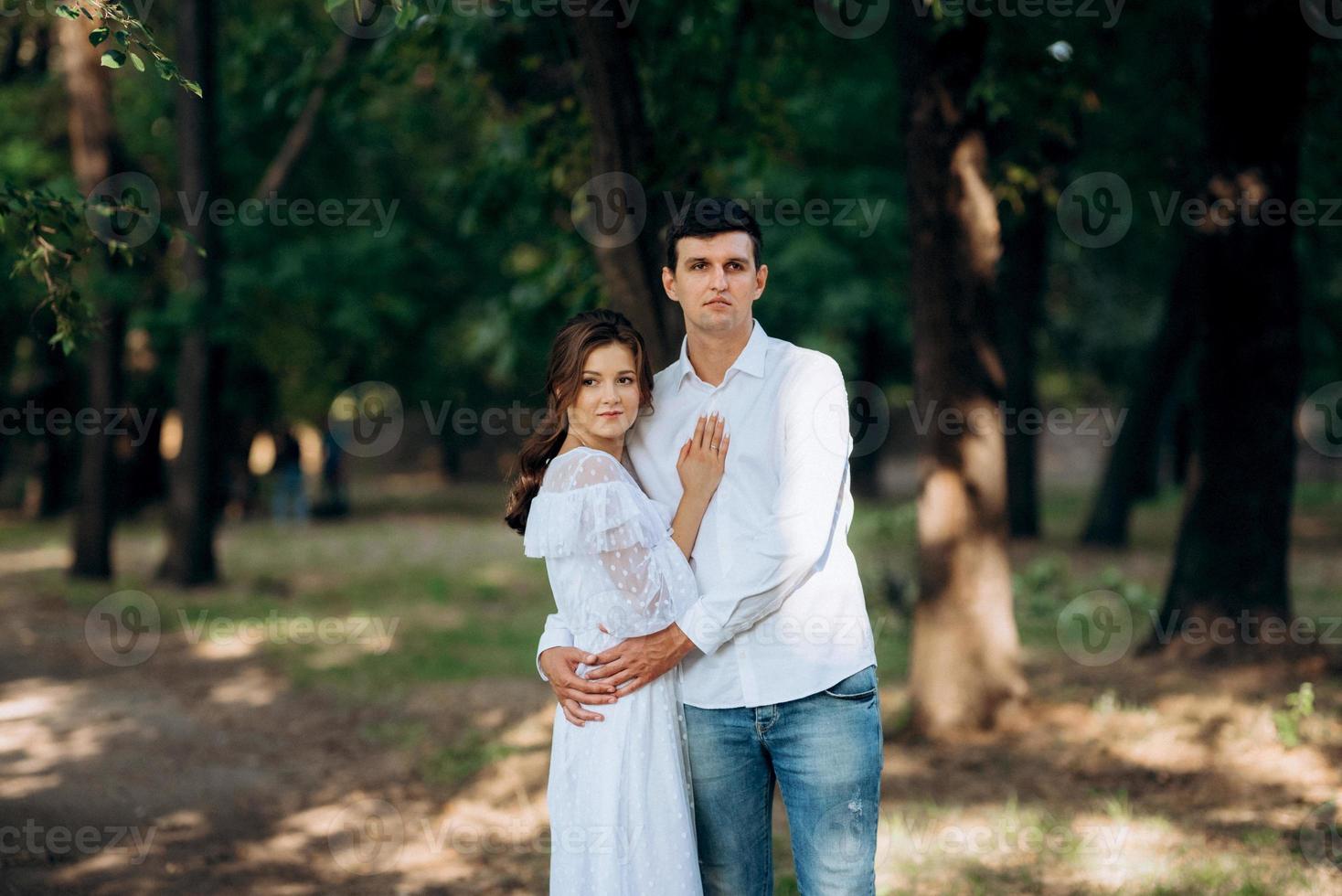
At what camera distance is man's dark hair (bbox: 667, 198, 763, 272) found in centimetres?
332

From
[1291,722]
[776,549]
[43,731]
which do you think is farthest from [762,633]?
[43,731]

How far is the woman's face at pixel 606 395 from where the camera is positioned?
3.44 m

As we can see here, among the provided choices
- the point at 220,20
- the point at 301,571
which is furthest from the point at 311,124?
the point at 301,571

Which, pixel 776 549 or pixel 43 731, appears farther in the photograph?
pixel 43 731

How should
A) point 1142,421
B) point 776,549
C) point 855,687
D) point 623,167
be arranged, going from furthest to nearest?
point 1142,421 < point 623,167 < point 855,687 < point 776,549

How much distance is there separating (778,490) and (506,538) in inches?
752

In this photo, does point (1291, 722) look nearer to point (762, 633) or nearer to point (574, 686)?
point (762, 633)

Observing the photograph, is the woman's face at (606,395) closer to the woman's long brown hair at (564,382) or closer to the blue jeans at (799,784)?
the woman's long brown hair at (564,382)

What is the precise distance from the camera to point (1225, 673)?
328 inches

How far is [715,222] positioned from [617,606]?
102cm

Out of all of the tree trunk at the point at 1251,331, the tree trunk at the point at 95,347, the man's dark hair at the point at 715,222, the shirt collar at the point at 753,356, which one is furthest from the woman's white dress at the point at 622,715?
the tree trunk at the point at 95,347

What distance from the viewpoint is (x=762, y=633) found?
10.8 ft

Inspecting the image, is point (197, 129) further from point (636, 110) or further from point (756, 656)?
point (756, 656)

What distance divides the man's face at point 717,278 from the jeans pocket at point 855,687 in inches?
37.7
